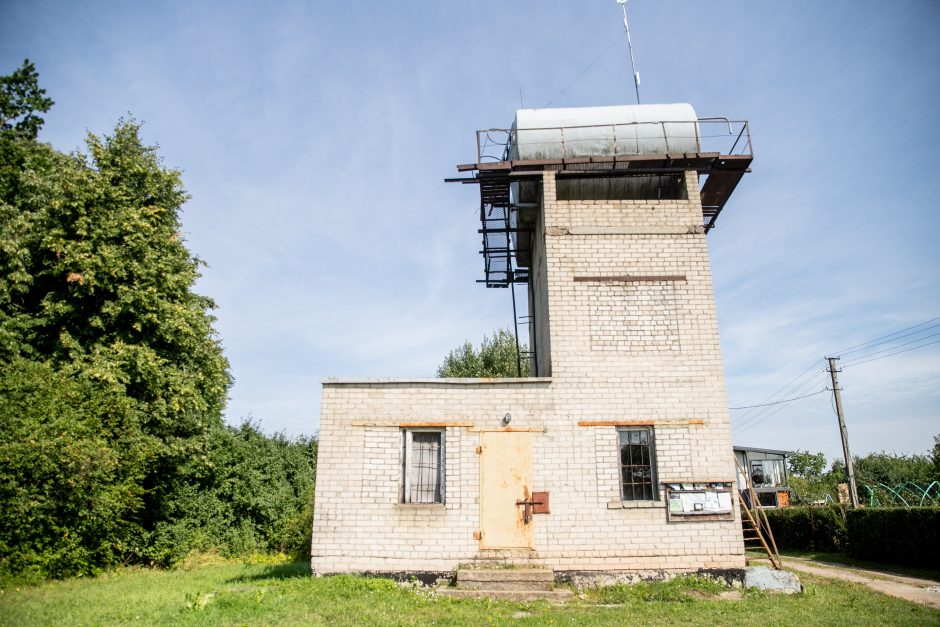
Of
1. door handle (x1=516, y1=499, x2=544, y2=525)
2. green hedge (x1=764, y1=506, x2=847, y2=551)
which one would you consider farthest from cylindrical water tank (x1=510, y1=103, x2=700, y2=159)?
green hedge (x1=764, y1=506, x2=847, y2=551)

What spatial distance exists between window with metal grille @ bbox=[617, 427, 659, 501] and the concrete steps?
2.11 m

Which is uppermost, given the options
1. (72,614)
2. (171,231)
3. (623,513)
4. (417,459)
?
(171,231)

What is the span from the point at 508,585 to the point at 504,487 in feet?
5.34

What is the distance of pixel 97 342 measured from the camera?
1517 cm

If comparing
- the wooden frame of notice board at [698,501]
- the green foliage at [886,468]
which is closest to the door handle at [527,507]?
the wooden frame of notice board at [698,501]

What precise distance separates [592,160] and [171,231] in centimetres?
1292

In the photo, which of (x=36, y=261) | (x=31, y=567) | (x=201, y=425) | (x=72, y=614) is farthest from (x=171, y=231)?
(x=72, y=614)

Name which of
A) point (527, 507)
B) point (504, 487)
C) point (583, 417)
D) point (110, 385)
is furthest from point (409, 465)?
point (110, 385)

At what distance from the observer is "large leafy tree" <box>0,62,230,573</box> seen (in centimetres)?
1239

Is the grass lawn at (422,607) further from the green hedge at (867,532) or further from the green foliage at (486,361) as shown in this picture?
the green foliage at (486,361)

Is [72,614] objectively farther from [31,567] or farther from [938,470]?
[938,470]

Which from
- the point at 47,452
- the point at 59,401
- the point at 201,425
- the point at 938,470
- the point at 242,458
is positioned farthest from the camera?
the point at 938,470

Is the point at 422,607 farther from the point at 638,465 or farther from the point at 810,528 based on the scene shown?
the point at 810,528

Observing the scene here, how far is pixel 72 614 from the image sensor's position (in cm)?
862
